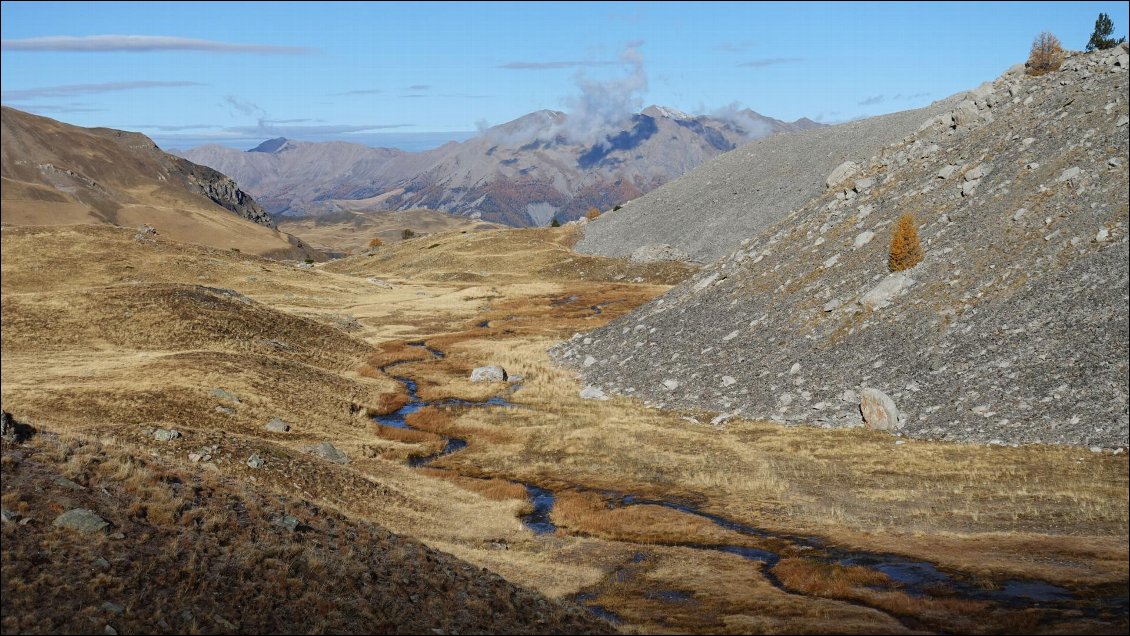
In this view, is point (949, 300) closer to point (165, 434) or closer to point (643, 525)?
point (643, 525)

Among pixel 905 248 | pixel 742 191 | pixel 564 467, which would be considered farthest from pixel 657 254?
pixel 564 467

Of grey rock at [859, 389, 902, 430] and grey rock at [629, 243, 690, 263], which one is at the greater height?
grey rock at [629, 243, 690, 263]

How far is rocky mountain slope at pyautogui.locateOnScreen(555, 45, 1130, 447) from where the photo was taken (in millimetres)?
42781

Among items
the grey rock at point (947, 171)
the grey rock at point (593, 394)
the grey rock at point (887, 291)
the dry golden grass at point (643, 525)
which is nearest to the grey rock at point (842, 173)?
the grey rock at point (947, 171)

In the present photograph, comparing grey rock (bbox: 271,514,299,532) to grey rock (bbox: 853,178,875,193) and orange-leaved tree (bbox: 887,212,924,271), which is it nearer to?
orange-leaved tree (bbox: 887,212,924,271)

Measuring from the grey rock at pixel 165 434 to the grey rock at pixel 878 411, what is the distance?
3625 centimetres

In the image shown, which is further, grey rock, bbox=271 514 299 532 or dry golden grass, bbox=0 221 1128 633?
dry golden grass, bbox=0 221 1128 633

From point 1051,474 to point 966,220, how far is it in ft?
99.2

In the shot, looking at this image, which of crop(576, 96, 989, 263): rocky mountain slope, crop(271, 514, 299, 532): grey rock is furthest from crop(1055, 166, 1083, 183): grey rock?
crop(576, 96, 989, 263): rocky mountain slope

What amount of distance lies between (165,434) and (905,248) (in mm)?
48929

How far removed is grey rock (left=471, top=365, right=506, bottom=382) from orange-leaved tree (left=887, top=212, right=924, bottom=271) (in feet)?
109

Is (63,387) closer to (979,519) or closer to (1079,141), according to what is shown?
(979,519)

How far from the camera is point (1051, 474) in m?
34.9

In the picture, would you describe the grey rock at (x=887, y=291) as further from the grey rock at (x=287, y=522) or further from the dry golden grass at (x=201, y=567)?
the grey rock at (x=287, y=522)
